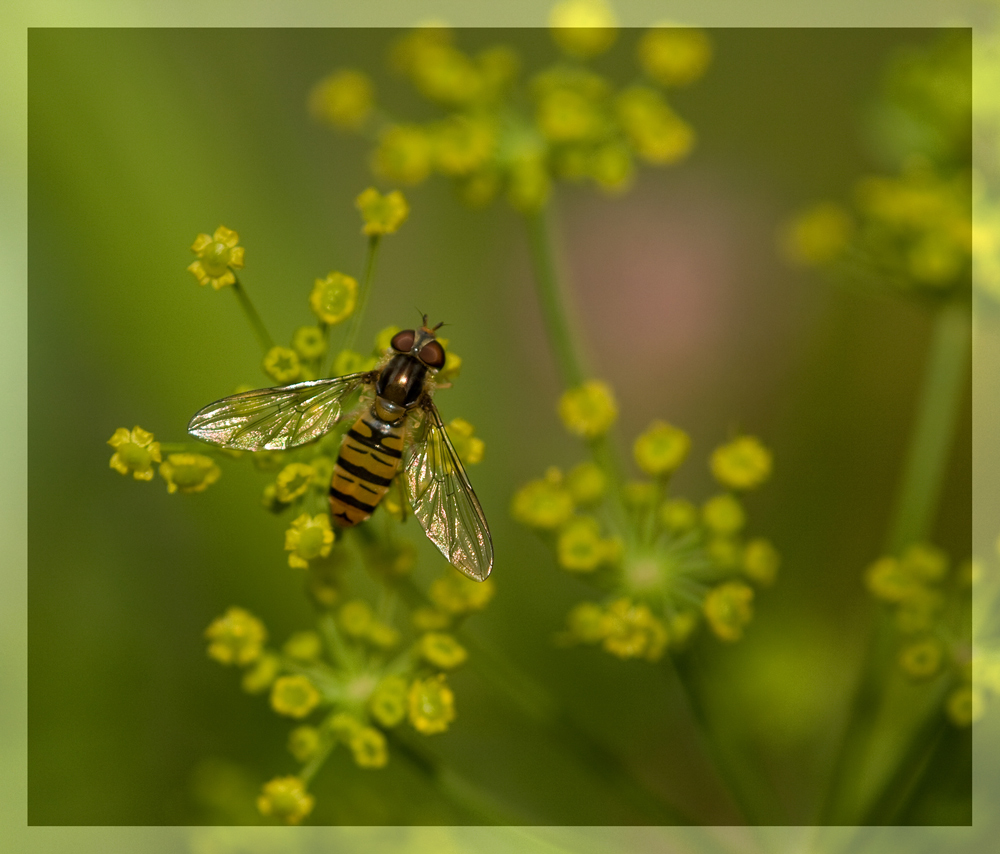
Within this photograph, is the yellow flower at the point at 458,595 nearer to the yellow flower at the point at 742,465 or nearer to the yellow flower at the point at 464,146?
the yellow flower at the point at 742,465

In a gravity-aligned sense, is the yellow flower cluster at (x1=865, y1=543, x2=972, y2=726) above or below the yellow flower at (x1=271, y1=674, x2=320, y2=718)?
below

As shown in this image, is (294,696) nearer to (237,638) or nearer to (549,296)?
(237,638)

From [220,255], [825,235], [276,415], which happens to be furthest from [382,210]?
[825,235]

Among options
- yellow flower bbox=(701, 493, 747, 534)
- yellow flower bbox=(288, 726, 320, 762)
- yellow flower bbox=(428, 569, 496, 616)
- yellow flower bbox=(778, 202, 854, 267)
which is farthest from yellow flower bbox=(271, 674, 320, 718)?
yellow flower bbox=(778, 202, 854, 267)

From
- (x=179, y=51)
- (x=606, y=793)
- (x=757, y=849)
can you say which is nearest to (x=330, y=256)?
(x=179, y=51)

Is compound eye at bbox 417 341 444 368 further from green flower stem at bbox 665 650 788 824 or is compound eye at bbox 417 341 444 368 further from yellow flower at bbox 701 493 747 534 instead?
green flower stem at bbox 665 650 788 824

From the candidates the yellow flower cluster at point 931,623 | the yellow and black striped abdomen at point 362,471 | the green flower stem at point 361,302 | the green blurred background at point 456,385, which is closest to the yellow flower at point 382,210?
the green flower stem at point 361,302

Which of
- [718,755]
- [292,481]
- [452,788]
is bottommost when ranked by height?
[718,755]
